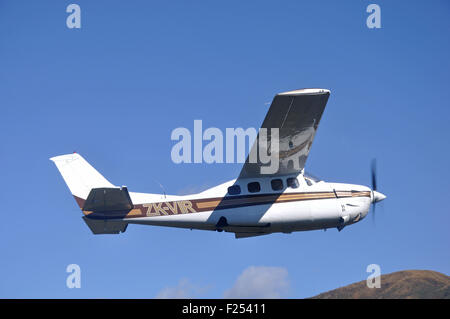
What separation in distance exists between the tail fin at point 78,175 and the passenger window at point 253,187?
531cm

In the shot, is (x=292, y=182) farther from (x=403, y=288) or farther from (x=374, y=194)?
(x=403, y=288)

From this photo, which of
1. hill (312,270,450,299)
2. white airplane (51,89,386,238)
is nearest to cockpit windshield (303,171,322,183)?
white airplane (51,89,386,238)

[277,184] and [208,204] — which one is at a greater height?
[277,184]

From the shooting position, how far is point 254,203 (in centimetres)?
2356

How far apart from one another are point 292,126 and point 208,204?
425 cm

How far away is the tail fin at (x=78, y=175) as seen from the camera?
23641 millimetres

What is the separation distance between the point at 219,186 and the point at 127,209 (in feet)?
11.8

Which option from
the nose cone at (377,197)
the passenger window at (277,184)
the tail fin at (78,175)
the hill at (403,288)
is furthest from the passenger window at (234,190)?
the hill at (403,288)

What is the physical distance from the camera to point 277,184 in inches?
946

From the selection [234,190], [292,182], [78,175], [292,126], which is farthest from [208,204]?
[78,175]
